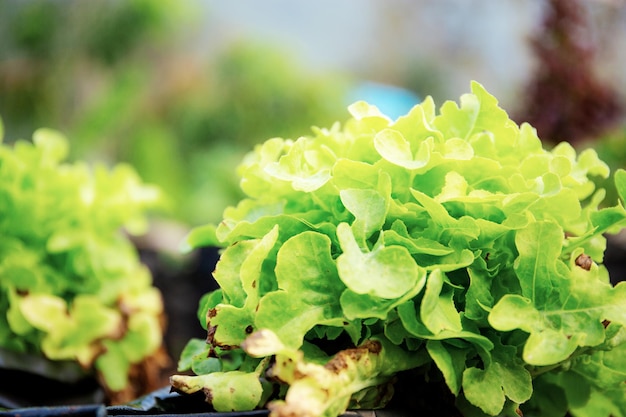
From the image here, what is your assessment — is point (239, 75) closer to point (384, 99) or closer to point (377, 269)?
point (384, 99)

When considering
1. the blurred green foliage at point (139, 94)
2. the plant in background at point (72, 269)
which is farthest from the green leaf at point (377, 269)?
the blurred green foliage at point (139, 94)

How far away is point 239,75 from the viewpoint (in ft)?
Result: 12.3

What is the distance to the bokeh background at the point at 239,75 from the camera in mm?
1889

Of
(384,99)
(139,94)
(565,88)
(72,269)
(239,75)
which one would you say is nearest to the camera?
(72,269)

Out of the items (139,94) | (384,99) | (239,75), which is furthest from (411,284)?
(239,75)

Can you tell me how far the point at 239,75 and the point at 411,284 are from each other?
Result: 344 cm

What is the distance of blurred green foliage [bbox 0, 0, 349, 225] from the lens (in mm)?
3023

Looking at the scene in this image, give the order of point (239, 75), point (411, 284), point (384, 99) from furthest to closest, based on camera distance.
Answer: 1. point (239, 75)
2. point (384, 99)
3. point (411, 284)

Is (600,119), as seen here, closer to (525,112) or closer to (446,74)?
(525,112)

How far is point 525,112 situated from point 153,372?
4.39ft

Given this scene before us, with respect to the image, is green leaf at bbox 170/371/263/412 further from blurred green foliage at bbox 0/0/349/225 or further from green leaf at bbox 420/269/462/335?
blurred green foliage at bbox 0/0/349/225

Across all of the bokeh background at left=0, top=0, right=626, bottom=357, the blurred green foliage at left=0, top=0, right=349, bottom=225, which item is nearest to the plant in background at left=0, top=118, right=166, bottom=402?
the bokeh background at left=0, top=0, right=626, bottom=357

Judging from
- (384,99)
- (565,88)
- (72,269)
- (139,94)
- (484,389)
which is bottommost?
(484,389)

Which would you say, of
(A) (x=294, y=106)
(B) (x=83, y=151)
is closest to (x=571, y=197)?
(B) (x=83, y=151)
